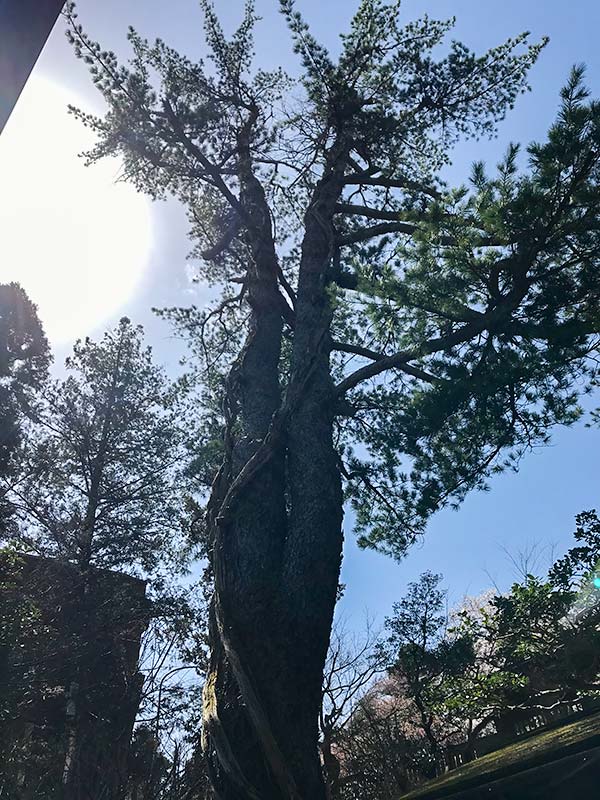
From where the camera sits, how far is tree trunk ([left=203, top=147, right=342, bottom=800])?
111 inches

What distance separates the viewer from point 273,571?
337cm

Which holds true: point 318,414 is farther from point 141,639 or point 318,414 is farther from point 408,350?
point 141,639

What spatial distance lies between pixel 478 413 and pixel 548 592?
223 cm

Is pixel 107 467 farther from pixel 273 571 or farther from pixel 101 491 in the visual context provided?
pixel 273 571

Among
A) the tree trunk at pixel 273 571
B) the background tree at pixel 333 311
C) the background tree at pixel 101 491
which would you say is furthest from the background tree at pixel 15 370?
the tree trunk at pixel 273 571

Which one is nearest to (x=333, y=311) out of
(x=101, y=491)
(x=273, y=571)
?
(x=273, y=571)

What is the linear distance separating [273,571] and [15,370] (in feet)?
27.7

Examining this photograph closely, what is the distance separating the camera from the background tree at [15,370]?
8.69 meters

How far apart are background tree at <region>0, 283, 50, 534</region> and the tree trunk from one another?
5.26 meters

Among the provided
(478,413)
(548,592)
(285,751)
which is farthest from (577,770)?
(548,592)

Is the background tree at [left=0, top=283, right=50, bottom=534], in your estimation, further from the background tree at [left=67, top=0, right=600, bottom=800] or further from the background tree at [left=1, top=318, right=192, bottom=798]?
the background tree at [left=67, top=0, right=600, bottom=800]

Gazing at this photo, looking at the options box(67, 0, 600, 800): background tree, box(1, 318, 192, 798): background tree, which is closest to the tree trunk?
box(67, 0, 600, 800): background tree

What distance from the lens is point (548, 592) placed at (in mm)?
5105

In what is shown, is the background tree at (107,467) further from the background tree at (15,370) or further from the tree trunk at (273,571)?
the tree trunk at (273,571)
